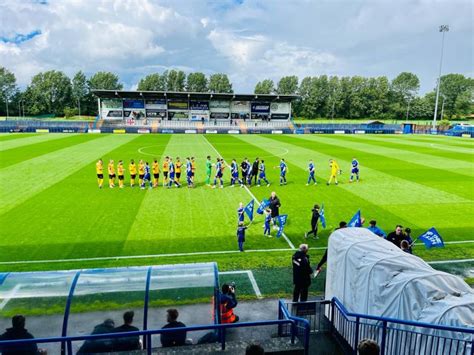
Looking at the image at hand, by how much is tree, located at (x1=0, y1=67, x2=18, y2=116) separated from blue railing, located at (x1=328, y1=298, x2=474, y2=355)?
118904mm

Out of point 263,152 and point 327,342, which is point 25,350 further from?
point 263,152

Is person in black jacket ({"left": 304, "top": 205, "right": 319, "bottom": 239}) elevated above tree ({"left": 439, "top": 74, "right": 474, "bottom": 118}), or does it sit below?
below

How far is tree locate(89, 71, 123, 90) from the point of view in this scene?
404 ft

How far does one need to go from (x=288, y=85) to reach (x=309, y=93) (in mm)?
13789

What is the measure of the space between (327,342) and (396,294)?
6.12 ft

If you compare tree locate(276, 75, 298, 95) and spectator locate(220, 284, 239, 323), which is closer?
spectator locate(220, 284, 239, 323)

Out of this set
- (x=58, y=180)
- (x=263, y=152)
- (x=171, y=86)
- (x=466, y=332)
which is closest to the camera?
(x=466, y=332)

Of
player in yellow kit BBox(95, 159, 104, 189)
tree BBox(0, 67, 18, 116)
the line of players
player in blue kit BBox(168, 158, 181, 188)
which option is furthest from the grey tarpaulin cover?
tree BBox(0, 67, 18, 116)

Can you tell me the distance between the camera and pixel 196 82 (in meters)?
131

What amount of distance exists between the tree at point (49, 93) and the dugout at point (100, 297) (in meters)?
114

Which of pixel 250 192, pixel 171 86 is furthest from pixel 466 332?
pixel 171 86

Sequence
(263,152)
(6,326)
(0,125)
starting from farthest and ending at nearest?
1. (0,125)
2. (263,152)
3. (6,326)

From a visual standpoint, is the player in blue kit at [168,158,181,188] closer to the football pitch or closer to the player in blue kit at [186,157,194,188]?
the player in blue kit at [186,157,194,188]

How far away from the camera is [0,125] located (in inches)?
2549
